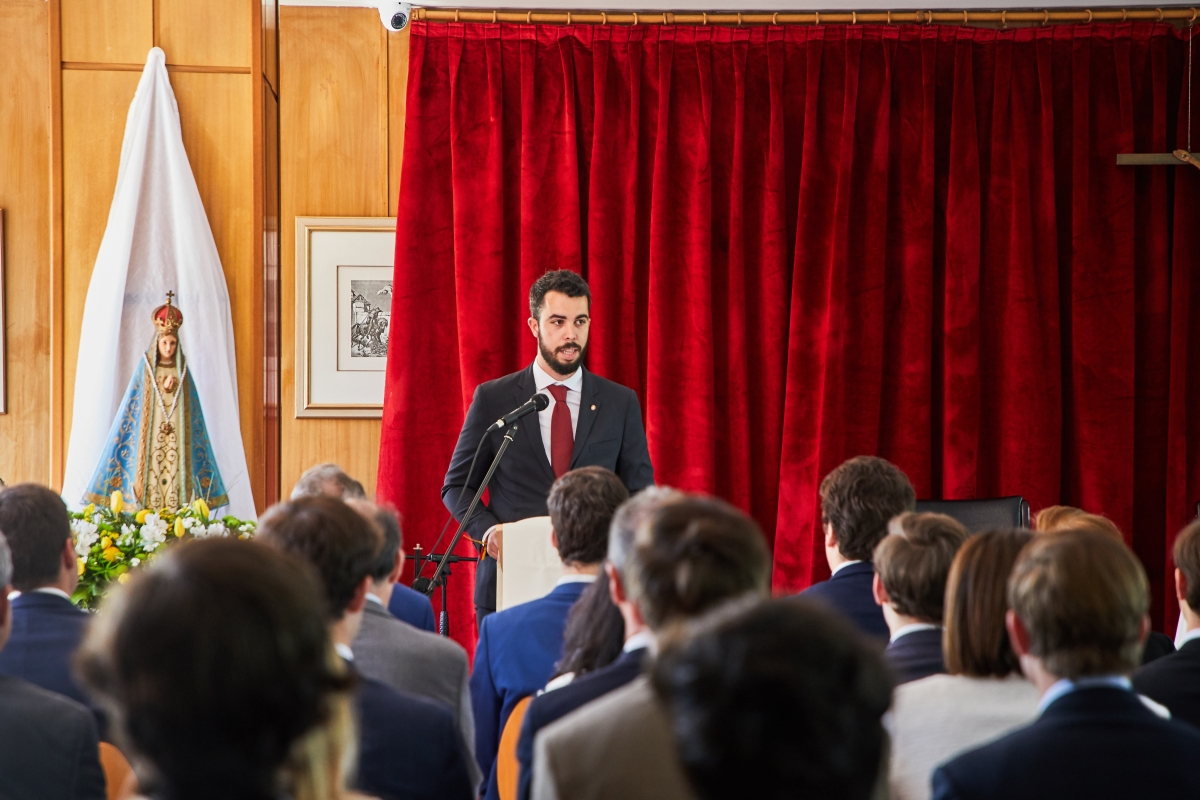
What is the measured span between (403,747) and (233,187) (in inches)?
131

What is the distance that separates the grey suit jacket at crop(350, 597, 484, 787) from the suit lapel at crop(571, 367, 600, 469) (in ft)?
5.60

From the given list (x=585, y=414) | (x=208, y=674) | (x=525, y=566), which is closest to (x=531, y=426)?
(x=585, y=414)

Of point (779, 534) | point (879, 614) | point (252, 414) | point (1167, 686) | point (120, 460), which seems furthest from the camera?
point (779, 534)

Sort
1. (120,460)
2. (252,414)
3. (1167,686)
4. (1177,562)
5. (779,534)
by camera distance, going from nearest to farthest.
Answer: (1167,686), (1177,562), (120,460), (252,414), (779,534)

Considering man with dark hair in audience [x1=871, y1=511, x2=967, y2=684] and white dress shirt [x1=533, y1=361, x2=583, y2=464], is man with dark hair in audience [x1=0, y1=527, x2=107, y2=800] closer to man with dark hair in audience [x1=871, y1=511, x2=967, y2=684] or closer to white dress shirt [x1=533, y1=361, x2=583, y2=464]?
man with dark hair in audience [x1=871, y1=511, x2=967, y2=684]

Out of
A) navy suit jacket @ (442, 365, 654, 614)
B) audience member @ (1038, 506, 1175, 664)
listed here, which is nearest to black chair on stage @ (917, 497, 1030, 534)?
audience member @ (1038, 506, 1175, 664)

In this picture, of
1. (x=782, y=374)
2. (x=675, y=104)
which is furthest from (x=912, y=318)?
(x=675, y=104)

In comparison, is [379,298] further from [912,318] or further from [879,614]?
[879,614]

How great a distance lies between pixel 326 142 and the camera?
4793 millimetres

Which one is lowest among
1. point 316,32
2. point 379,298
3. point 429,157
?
point 379,298

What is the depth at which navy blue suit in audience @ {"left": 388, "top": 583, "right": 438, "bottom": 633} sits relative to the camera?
2.71m

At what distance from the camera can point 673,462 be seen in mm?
4797

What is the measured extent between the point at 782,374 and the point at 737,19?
1.62 meters

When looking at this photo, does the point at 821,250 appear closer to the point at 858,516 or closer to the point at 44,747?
the point at 858,516
